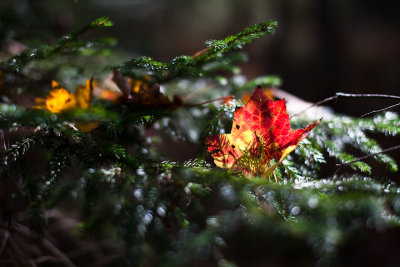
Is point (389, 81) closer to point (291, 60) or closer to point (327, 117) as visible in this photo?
point (291, 60)

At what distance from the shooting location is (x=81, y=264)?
203 cm

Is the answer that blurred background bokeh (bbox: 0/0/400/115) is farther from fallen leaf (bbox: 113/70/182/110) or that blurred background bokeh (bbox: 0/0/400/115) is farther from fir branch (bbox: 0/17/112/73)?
fallen leaf (bbox: 113/70/182/110)

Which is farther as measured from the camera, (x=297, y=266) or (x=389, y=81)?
(x=389, y=81)

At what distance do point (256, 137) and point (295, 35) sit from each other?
6201 millimetres

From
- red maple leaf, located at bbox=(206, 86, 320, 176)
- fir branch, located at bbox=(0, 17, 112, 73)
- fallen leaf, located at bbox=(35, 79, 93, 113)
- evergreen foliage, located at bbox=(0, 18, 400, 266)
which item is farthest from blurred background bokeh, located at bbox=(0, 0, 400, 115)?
red maple leaf, located at bbox=(206, 86, 320, 176)

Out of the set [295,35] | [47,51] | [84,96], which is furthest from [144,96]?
[295,35]

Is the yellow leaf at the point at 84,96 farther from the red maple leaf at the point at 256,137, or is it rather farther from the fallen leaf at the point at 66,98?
the red maple leaf at the point at 256,137

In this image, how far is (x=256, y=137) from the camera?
25.4 inches

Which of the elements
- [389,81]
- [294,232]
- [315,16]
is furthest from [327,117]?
[315,16]

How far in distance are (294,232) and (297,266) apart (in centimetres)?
217

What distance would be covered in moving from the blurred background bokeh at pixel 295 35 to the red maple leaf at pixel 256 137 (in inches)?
97.5

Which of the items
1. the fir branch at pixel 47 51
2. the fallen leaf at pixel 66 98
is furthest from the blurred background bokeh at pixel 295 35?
the fallen leaf at pixel 66 98

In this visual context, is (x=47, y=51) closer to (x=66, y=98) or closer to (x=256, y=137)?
(x=66, y=98)

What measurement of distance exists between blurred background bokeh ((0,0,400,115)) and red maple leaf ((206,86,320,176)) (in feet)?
8.12
